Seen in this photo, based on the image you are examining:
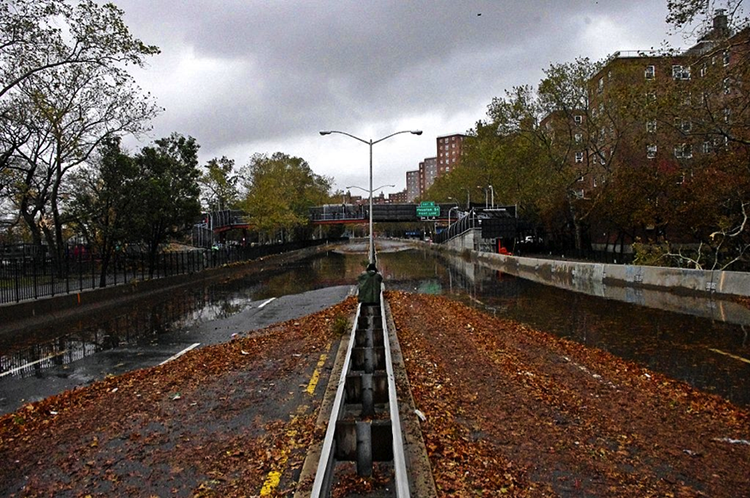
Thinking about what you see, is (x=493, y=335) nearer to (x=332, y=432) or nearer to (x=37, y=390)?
(x=332, y=432)

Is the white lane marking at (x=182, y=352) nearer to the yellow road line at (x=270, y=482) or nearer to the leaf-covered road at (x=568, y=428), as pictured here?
the leaf-covered road at (x=568, y=428)

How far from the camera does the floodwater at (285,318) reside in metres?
9.47

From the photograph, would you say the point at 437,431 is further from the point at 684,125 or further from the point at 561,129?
the point at 561,129

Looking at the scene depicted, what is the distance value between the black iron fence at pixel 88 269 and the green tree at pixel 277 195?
7.17m

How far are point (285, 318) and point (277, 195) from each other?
45.9 metres

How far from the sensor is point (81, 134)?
28.0 m

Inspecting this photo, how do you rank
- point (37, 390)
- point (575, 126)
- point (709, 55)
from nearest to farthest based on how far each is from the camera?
point (37, 390) → point (709, 55) → point (575, 126)

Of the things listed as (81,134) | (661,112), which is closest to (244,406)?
(661,112)

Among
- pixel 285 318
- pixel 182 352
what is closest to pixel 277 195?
pixel 285 318

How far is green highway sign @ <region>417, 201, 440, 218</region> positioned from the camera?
313 feet

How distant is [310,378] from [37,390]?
509 centimetres

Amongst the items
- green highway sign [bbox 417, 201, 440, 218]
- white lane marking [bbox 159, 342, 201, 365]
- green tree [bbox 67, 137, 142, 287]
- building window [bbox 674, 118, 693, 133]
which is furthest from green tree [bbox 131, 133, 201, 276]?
green highway sign [bbox 417, 201, 440, 218]

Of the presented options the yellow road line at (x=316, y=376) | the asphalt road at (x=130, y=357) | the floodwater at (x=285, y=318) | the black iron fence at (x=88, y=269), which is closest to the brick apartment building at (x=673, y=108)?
the floodwater at (x=285, y=318)

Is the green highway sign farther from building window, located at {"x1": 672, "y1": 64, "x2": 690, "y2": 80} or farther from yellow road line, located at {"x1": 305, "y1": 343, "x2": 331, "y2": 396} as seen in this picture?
yellow road line, located at {"x1": 305, "y1": 343, "x2": 331, "y2": 396}
